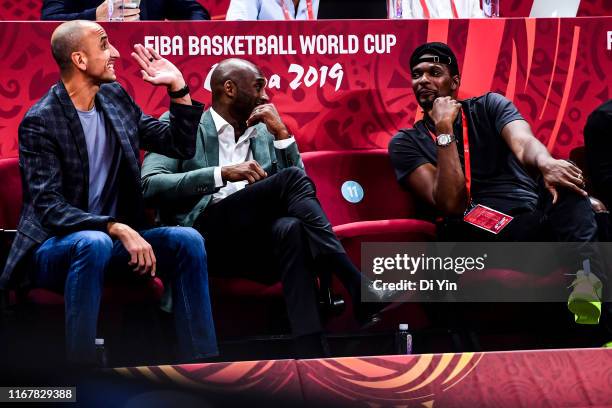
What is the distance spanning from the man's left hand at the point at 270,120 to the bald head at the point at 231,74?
0.14 metres

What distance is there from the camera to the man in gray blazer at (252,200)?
108 inches

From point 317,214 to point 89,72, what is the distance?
0.77 m

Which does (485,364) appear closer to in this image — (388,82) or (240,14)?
(388,82)

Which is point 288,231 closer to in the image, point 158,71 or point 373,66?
point 158,71

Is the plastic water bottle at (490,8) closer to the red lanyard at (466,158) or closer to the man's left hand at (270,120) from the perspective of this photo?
the red lanyard at (466,158)

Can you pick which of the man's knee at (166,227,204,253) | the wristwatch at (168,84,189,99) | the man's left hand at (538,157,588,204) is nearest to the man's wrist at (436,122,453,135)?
the man's left hand at (538,157,588,204)

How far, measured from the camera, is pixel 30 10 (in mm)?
4602

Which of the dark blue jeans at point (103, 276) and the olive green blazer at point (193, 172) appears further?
the olive green blazer at point (193, 172)

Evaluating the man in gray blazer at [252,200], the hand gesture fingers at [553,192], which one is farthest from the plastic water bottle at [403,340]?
the hand gesture fingers at [553,192]

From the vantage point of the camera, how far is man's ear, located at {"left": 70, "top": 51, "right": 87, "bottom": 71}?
284 centimetres

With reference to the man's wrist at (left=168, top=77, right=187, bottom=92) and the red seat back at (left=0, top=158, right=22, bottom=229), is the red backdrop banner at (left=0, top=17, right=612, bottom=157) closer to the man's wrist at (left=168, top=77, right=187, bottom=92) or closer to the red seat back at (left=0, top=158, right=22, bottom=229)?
the red seat back at (left=0, top=158, right=22, bottom=229)

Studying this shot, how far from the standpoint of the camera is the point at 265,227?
289cm

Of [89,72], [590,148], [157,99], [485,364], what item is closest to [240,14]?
[157,99]

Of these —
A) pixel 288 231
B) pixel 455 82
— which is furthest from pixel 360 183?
pixel 288 231
